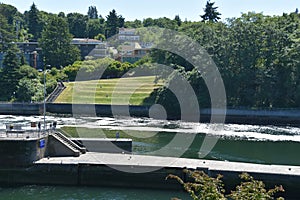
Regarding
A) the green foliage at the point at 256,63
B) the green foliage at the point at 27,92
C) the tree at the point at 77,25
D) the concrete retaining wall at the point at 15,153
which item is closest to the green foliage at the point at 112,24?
the tree at the point at 77,25

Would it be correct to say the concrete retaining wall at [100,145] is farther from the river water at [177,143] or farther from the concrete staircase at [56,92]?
the concrete staircase at [56,92]

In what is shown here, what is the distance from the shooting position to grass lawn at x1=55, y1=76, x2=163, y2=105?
3041 inches

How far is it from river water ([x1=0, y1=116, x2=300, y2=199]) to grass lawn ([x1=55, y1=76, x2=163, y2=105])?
1091cm

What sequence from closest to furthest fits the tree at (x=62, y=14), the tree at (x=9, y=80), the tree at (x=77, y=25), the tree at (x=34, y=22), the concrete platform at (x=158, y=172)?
the concrete platform at (x=158, y=172)
the tree at (x=9, y=80)
the tree at (x=34, y=22)
the tree at (x=77, y=25)
the tree at (x=62, y=14)

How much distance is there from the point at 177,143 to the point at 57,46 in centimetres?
6904

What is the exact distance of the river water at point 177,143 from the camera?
2822cm

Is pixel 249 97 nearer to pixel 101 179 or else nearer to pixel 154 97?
pixel 154 97

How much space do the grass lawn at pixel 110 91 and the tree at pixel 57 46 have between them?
1843 cm

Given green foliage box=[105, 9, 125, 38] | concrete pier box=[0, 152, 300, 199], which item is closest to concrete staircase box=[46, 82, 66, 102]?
concrete pier box=[0, 152, 300, 199]

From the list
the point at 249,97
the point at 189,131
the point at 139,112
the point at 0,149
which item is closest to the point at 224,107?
the point at 249,97

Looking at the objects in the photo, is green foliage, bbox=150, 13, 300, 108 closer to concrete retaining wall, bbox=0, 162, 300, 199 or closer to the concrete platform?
the concrete platform

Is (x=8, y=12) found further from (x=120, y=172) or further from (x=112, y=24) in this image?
(x=120, y=172)

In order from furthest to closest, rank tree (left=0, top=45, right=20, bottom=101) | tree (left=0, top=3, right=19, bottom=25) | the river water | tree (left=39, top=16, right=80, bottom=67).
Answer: tree (left=0, top=3, right=19, bottom=25) → tree (left=39, top=16, right=80, bottom=67) → tree (left=0, top=45, right=20, bottom=101) → the river water

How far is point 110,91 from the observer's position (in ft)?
271
